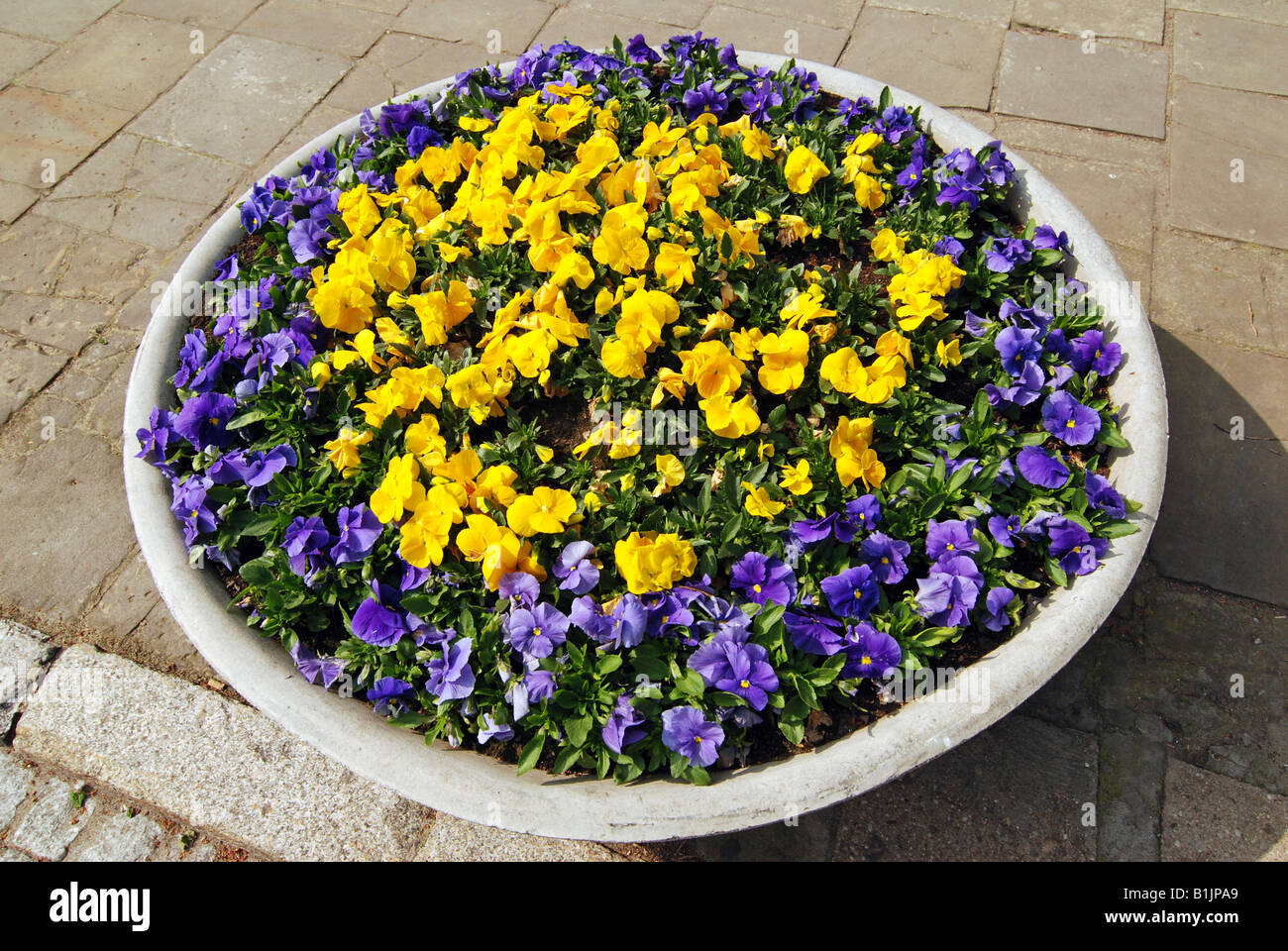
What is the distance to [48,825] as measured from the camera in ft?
8.63

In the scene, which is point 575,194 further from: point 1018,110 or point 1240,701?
point 1018,110

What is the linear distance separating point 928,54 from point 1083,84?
75 centimetres

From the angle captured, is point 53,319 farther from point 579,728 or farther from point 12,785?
point 579,728

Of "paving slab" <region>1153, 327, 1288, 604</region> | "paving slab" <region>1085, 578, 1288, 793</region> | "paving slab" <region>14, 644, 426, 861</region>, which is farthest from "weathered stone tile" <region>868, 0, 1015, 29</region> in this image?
"paving slab" <region>14, 644, 426, 861</region>

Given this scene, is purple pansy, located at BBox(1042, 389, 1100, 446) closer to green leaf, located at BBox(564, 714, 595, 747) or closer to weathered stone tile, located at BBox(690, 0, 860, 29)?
green leaf, located at BBox(564, 714, 595, 747)

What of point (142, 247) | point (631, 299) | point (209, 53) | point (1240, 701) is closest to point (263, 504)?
point (631, 299)

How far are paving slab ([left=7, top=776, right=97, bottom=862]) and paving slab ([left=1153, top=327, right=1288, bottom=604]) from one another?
334cm

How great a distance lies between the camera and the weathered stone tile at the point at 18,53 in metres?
4.80

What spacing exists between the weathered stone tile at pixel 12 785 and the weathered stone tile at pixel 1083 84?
15.4ft

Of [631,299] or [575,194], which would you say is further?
[575,194]

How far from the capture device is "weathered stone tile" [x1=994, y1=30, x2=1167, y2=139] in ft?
14.3

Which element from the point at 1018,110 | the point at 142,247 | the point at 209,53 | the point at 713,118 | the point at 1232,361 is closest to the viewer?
the point at 713,118

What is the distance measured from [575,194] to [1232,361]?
101 inches

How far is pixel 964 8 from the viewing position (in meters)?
4.94
